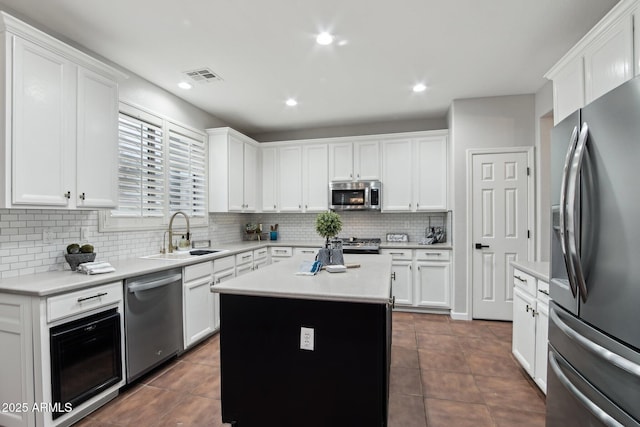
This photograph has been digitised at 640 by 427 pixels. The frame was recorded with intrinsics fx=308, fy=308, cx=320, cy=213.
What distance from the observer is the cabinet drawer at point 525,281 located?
233cm

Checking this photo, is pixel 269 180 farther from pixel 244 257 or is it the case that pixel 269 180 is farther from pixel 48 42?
pixel 48 42

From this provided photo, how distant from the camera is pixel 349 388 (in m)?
1.67

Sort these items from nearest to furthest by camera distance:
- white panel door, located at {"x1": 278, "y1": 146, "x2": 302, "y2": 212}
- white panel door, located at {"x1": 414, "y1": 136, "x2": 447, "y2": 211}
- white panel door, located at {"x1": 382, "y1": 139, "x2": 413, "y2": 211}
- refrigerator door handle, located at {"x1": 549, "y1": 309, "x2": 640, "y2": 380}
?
1. refrigerator door handle, located at {"x1": 549, "y1": 309, "x2": 640, "y2": 380}
2. white panel door, located at {"x1": 414, "y1": 136, "x2": 447, "y2": 211}
3. white panel door, located at {"x1": 382, "y1": 139, "x2": 413, "y2": 211}
4. white panel door, located at {"x1": 278, "y1": 146, "x2": 302, "y2": 212}

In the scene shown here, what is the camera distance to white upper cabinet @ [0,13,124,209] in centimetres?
189

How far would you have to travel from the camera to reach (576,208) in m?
1.29

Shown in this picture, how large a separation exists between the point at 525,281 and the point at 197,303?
297 centimetres

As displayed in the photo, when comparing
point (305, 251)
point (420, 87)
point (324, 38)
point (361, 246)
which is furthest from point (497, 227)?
point (324, 38)

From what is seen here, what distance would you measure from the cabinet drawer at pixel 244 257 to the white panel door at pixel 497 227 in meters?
2.91

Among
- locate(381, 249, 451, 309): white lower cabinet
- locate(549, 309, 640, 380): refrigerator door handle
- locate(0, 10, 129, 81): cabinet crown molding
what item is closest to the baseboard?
locate(381, 249, 451, 309): white lower cabinet

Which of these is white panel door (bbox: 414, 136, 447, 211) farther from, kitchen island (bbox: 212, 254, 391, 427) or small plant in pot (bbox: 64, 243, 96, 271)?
small plant in pot (bbox: 64, 243, 96, 271)

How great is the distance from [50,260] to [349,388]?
241cm

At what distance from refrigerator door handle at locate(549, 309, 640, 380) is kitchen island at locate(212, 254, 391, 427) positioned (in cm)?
81

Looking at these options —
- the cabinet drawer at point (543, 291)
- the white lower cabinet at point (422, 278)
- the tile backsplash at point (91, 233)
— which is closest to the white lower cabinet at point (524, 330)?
the cabinet drawer at point (543, 291)

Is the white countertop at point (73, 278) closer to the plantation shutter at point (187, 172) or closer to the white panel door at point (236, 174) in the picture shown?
the plantation shutter at point (187, 172)
